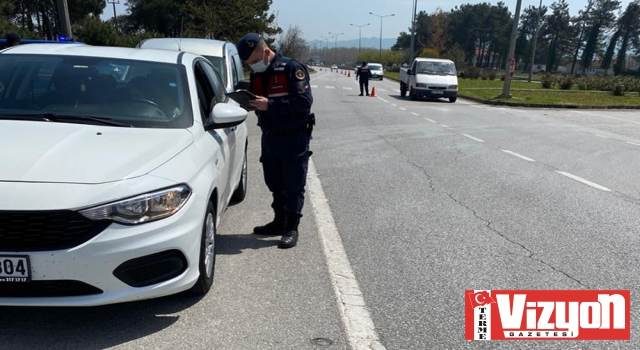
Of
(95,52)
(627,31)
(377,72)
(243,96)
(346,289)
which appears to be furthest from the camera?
(627,31)

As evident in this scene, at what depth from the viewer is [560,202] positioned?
6754 millimetres

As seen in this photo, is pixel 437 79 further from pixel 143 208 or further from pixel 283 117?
pixel 143 208

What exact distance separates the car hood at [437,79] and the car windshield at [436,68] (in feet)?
1.31

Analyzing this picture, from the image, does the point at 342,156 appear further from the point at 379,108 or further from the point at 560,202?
the point at 379,108

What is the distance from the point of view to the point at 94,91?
4.24 m

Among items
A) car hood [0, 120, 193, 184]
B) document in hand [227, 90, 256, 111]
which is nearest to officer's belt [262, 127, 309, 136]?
document in hand [227, 90, 256, 111]

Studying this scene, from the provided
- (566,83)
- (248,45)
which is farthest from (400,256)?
(566,83)

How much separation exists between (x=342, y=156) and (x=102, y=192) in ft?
23.2

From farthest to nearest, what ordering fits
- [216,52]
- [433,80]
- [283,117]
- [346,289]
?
[433,80] → [216,52] → [283,117] → [346,289]

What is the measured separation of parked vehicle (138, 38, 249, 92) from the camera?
9.89m

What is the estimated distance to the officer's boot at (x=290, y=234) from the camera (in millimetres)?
4926

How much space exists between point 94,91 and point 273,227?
202cm

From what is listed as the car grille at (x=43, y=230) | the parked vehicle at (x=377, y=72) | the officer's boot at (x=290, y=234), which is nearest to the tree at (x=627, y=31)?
the parked vehicle at (x=377, y=72)

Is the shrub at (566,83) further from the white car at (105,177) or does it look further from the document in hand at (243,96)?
the white car at (105,177)
